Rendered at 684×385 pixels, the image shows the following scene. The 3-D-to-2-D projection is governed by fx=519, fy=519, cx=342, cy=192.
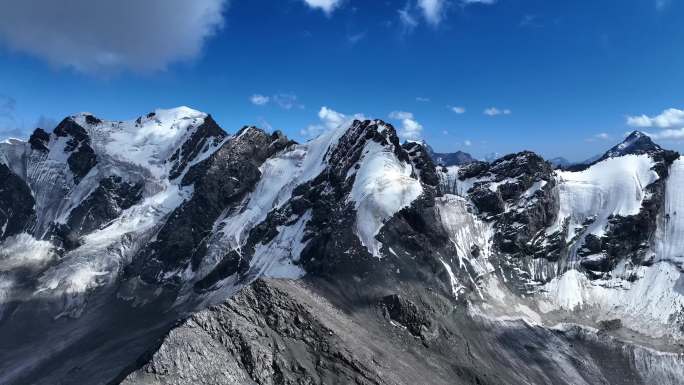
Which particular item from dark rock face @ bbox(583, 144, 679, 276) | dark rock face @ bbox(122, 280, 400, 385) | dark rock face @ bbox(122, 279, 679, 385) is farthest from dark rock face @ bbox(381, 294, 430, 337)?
dark rock face @ bbox(583, 144, 679, 276)

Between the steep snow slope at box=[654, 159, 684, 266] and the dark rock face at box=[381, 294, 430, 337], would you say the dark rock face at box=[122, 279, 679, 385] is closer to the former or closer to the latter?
the dark rock face at box=[381, 294, 430, 337]

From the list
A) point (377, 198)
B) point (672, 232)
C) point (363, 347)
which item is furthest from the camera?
point (672, 232)

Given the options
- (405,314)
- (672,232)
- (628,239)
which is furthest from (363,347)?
(672,232)

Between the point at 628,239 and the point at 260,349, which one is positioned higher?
the point at 628,239

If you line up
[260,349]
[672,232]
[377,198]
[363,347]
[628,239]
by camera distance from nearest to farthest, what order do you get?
[260,349] → [363,347] → [377,198] → [672,232] → [628,239]

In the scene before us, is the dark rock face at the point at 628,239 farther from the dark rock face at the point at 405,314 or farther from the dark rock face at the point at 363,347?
the dark rock face at the point at 405,314

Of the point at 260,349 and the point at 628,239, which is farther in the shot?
the point at 628,239

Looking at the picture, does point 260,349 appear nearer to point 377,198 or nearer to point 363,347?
point 363,347

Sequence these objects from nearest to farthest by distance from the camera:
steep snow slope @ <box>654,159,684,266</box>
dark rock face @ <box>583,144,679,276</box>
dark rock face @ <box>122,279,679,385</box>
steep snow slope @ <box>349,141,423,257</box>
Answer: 1. dark rock face @ <box>122,279,679,385</box>
2. steep snow slope @ <box>349,141,423,257</box>
3. steep snow slope @ <box>654,159,684,266</box>
4. dark rock face @ <box>583,144,679,276</box>

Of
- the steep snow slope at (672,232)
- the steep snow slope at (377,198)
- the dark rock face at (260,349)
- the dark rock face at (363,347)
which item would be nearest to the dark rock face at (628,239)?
the steep snow slope at (672,232)

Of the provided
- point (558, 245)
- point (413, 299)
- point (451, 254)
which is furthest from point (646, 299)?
point (413, 299)

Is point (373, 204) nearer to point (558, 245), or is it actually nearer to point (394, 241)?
point (394, 241)
